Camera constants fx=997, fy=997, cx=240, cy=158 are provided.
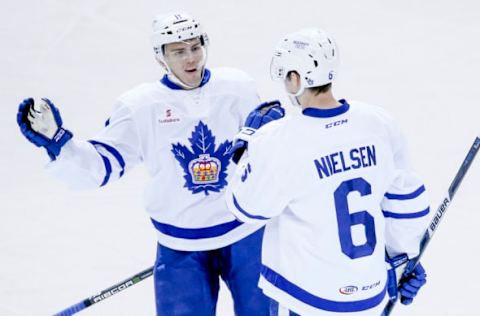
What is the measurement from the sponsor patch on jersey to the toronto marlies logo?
26.7 inches

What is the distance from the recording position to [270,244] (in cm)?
278

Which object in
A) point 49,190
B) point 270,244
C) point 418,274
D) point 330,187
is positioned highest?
point 330,187

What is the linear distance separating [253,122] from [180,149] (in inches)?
16.6

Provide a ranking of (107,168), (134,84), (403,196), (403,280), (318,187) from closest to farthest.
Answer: (318,187) < (403,196) < (403,280) < (107,168) < (134,84)

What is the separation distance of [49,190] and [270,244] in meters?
2.67

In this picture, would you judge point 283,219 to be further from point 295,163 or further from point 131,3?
point 131,3

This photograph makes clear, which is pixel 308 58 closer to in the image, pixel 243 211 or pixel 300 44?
pixel 300 44

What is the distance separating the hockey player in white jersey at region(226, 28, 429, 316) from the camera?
2.57m

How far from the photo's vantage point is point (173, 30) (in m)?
3.14

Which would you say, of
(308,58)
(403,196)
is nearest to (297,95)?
(308,58)

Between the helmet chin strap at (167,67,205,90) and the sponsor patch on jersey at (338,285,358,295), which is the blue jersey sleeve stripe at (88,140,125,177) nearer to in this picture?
the helmet chin strap at (167,67,205,90)

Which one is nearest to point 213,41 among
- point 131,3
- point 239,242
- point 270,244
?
point 131,3

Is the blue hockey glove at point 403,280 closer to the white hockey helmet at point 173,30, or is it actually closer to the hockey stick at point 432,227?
the hockey stick at point 432,227

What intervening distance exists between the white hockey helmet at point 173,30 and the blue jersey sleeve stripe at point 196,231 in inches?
22.4
